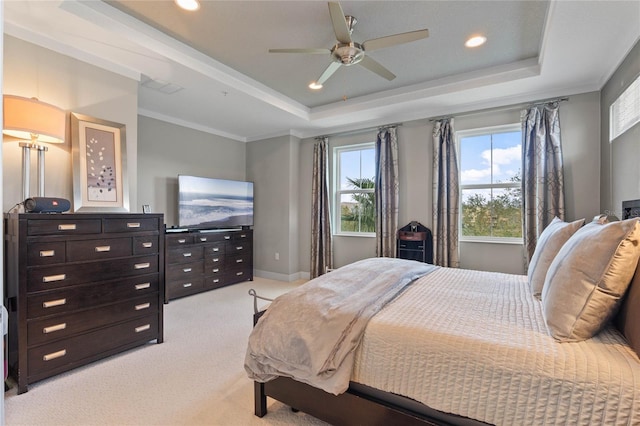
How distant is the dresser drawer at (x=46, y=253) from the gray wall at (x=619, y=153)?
4.44 m

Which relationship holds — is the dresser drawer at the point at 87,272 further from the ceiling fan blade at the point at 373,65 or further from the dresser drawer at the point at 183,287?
the ceiling fan blade at the point at 373,65

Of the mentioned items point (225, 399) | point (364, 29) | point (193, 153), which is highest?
point (364, 29)

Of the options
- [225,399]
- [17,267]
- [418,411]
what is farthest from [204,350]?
[418,411]

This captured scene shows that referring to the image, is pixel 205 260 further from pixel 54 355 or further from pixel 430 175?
pixel 430 175

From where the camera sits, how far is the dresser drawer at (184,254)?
4.19m

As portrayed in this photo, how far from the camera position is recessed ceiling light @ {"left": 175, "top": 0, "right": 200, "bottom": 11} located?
236 cm

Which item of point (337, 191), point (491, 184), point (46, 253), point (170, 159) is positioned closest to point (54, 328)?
point (46, 253)

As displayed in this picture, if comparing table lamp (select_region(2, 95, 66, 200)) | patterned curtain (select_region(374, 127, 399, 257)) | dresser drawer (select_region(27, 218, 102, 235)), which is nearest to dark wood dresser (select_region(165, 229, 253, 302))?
dresser drawer (select_region(27, 218, 102, 235))

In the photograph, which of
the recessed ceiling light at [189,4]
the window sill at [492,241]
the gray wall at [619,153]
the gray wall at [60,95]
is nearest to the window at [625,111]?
the gray wall at [619,153]

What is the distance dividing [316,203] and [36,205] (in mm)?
3596

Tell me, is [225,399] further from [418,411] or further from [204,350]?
[418,411]

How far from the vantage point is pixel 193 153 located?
16.6 feet

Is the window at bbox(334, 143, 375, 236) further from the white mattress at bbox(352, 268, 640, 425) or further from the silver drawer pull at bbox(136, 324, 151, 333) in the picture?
the white mattress at bbox(352, 268, 640, 425)

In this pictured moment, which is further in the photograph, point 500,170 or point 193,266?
point 193,266
